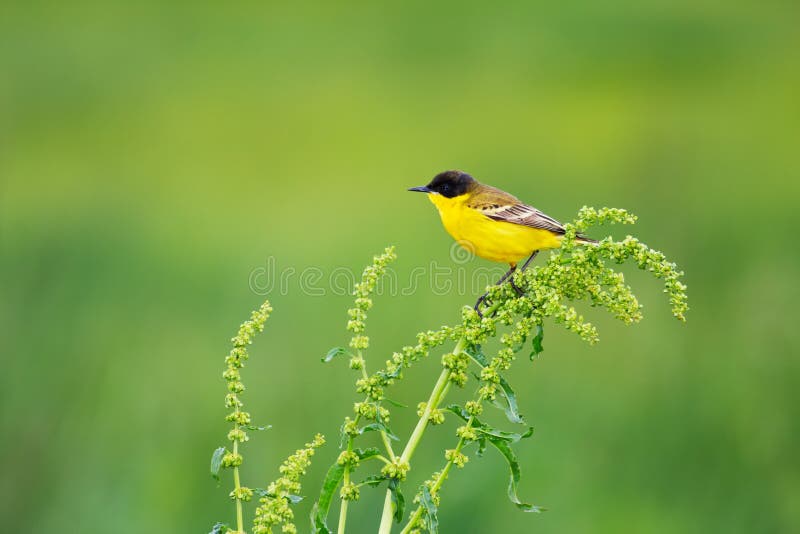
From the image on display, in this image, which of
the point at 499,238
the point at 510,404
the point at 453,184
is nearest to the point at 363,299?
the point at 510,404

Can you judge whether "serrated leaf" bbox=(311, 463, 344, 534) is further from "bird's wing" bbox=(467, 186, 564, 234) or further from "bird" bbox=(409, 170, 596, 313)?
"bird's wing" bbox=(467, 186, 564, 234)

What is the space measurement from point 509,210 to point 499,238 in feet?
0.66

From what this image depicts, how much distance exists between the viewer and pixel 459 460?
1.79 meters

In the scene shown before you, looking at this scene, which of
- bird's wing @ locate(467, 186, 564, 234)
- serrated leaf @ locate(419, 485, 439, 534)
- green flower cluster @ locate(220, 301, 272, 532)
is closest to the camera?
serrated leaf @ locate(419, 485, 439, 534)

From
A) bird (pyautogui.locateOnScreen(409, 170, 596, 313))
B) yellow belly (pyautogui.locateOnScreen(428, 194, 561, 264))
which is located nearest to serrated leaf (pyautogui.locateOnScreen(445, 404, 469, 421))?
bird (pyautogui.locateOnScreen(409, 170, 596, 313))

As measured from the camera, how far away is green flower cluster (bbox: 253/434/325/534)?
1.76m

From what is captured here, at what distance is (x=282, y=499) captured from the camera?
1778 mm

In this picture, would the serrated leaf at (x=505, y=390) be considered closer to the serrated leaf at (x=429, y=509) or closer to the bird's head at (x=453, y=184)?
the serrated leaf at (x=429, y=509)

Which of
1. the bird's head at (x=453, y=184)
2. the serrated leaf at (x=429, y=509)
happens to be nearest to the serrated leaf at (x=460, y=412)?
the serrated leaf at (x=429, y=509)

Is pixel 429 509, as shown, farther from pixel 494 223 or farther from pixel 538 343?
pixel 494 223

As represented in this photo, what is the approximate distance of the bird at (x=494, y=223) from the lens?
357 cm

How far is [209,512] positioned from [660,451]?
2167mm

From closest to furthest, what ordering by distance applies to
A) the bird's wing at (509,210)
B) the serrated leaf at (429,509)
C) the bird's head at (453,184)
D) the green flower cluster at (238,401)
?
1. the serrated leaf at (429,509)
2. the green flower cluster at (238,401)
3. the bird's wing at (509,210)
4. the bird's head at (453,184)

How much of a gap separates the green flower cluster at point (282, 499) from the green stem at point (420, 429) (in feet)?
0.61
